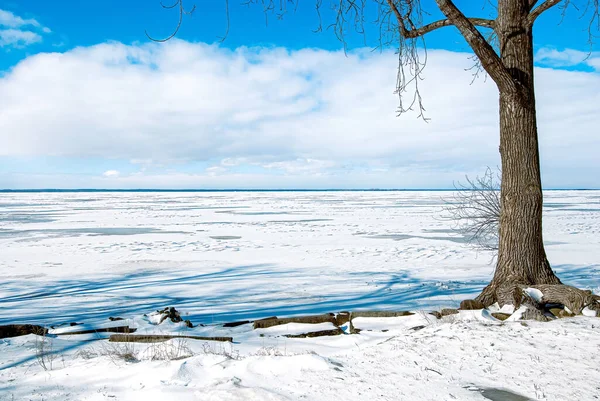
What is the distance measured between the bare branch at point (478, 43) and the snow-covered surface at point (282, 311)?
2.54 meters

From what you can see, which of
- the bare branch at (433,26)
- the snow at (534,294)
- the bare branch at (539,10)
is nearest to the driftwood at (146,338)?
the snow at (534,294)

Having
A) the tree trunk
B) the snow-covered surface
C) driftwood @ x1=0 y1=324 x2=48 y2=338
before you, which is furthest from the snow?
driftwood @ x1=0 y1=324 x2=48 y2=338

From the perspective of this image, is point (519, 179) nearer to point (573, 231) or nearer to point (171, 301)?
point (171, 301)

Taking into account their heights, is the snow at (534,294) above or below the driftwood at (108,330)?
above

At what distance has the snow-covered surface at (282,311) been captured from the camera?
9.11 ft

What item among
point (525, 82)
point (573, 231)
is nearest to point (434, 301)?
point (525, 82)

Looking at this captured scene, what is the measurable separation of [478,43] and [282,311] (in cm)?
590

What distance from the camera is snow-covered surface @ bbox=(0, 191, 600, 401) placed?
2.78 meters

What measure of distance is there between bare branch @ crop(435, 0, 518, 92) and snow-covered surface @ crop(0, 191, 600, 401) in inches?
100

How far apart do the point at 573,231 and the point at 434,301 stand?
1701cm

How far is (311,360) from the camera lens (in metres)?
3.04

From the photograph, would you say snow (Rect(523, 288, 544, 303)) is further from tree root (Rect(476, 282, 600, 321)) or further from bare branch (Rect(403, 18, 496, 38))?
bare branch (Rect(403, 18, 496, 38))

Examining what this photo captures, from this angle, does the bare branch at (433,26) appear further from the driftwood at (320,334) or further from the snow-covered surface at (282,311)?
the driftwood at (320,334)

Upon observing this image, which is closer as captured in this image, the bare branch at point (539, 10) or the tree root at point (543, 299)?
the tree root at point (543, 299)
